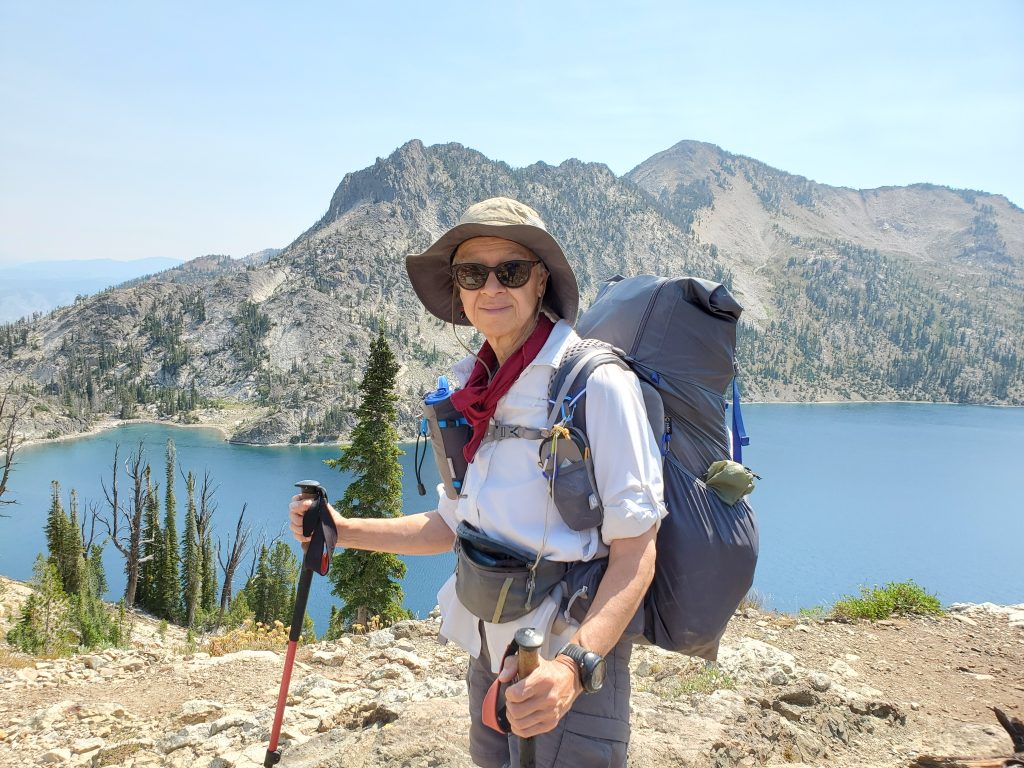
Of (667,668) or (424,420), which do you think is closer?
(424,420)

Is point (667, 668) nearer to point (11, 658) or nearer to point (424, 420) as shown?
point (424, 420)

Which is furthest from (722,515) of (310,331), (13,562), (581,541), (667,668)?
(310,331)

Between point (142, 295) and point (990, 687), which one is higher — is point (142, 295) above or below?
above

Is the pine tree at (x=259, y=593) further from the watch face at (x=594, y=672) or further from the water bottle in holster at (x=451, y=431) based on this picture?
the watch face at (x=594, y=672)

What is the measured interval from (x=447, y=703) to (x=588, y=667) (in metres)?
2.92

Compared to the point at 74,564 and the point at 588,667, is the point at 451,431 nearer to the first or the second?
the point at 588,667

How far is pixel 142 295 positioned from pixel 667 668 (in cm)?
20263

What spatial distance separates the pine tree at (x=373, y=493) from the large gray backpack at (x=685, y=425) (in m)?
16.3

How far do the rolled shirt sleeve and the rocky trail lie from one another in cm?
234

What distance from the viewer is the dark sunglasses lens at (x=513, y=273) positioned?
2.14 m

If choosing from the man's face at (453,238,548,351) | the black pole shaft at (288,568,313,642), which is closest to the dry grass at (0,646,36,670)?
the black pole shaft at (288,568,313,642)

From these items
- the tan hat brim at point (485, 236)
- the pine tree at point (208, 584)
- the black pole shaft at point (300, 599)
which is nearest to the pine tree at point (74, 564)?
the pine tree at point (208, 584)

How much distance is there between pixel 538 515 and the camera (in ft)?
6.29

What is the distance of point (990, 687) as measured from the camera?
554 cm
